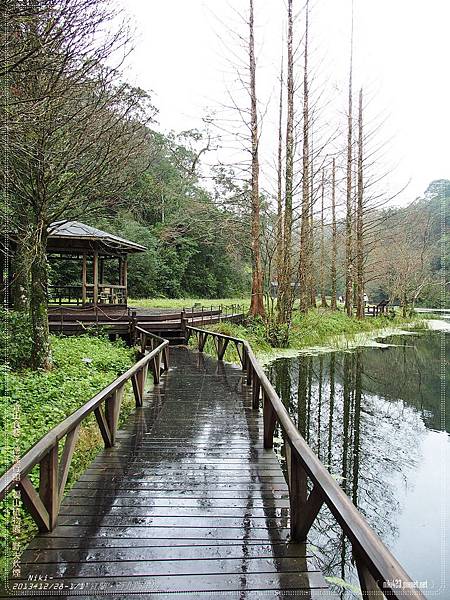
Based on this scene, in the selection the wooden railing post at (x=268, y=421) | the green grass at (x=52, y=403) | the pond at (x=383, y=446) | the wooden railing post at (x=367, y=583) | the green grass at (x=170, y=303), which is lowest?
the pond at (x=383, y=446)

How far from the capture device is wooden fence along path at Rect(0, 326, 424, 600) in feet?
7.90

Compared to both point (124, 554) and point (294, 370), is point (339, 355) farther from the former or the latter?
point (124, 554)

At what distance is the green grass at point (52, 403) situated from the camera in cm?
437

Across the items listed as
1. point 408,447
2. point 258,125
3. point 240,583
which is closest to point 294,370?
point 408,447

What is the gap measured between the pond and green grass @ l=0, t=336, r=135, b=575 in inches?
113

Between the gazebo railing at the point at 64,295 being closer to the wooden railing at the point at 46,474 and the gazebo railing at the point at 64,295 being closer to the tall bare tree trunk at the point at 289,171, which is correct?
the tall bare tree trunk at the point at 289,171

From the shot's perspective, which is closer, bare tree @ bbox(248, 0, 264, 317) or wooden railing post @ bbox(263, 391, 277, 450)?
wooden railing post @ bbox(263, 391, 277, 450)

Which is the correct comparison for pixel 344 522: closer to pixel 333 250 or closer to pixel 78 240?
pixel 78 240

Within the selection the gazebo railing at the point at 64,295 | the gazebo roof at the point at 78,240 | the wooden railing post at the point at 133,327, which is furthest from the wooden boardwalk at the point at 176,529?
the gazebo railing at the point at 64,295

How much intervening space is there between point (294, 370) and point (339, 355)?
11.7 ft

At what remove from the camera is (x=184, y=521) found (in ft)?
10.7

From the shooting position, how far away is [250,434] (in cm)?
559

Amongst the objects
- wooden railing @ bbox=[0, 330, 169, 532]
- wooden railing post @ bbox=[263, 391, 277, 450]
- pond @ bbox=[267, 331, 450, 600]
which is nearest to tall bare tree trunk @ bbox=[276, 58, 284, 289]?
pond @ bbox=[267, 331, 450, 600]

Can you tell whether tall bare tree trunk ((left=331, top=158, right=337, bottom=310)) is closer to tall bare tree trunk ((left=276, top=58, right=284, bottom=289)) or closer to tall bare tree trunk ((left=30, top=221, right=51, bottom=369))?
tall bare tree trunk ((left=276, top=58, right=284, bottom=289))
